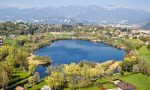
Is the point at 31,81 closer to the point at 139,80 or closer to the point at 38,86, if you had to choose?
the point at 38,86

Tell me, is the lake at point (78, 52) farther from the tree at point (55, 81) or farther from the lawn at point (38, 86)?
the tree at point (55, 81)

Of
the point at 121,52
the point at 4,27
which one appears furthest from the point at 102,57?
the point at 4,27

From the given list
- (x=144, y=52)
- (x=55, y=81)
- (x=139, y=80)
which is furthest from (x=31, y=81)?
(x=144, y=52)

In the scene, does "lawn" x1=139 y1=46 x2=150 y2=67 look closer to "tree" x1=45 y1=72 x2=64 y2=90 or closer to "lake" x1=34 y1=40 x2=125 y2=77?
"lake" x1=34 y1=40 x2=125 y2=77

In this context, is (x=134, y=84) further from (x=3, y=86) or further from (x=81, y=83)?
(x=3, y=86)

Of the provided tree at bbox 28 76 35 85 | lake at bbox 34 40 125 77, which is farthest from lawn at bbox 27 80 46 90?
lake at bbox 34 40 125 77

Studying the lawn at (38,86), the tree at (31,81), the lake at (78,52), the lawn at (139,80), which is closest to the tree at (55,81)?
the lawn at (38,86)
